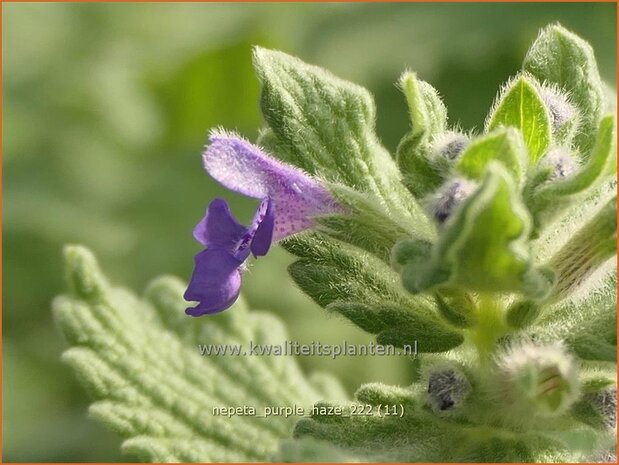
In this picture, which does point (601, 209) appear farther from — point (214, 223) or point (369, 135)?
point (214, 223)

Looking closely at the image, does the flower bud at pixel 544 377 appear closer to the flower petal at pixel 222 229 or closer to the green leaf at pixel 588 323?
the green leaf at pixel 588 323

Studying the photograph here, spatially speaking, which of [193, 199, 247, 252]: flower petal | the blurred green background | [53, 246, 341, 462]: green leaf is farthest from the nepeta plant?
the blurred green background

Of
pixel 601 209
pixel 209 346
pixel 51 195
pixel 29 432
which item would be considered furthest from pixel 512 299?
pixel 51 195

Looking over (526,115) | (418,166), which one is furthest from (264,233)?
(526,115)

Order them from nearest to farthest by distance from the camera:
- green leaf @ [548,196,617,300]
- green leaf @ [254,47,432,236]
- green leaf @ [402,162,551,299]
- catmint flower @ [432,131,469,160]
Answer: green leaf @ [402,162,551,299], green leaf @ [548,196,617,300], catmint flower @ [432,131,469,160], green leaf @ [254,47,432,236]

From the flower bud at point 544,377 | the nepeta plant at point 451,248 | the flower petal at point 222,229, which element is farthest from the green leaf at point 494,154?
the flower petal at point 222,229

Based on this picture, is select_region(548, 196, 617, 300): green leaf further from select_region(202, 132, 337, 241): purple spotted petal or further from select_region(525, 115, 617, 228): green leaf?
select_region(202, 132, 337, 241): purple spotted petal

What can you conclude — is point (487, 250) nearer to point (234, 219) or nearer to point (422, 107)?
point (422, 107)
